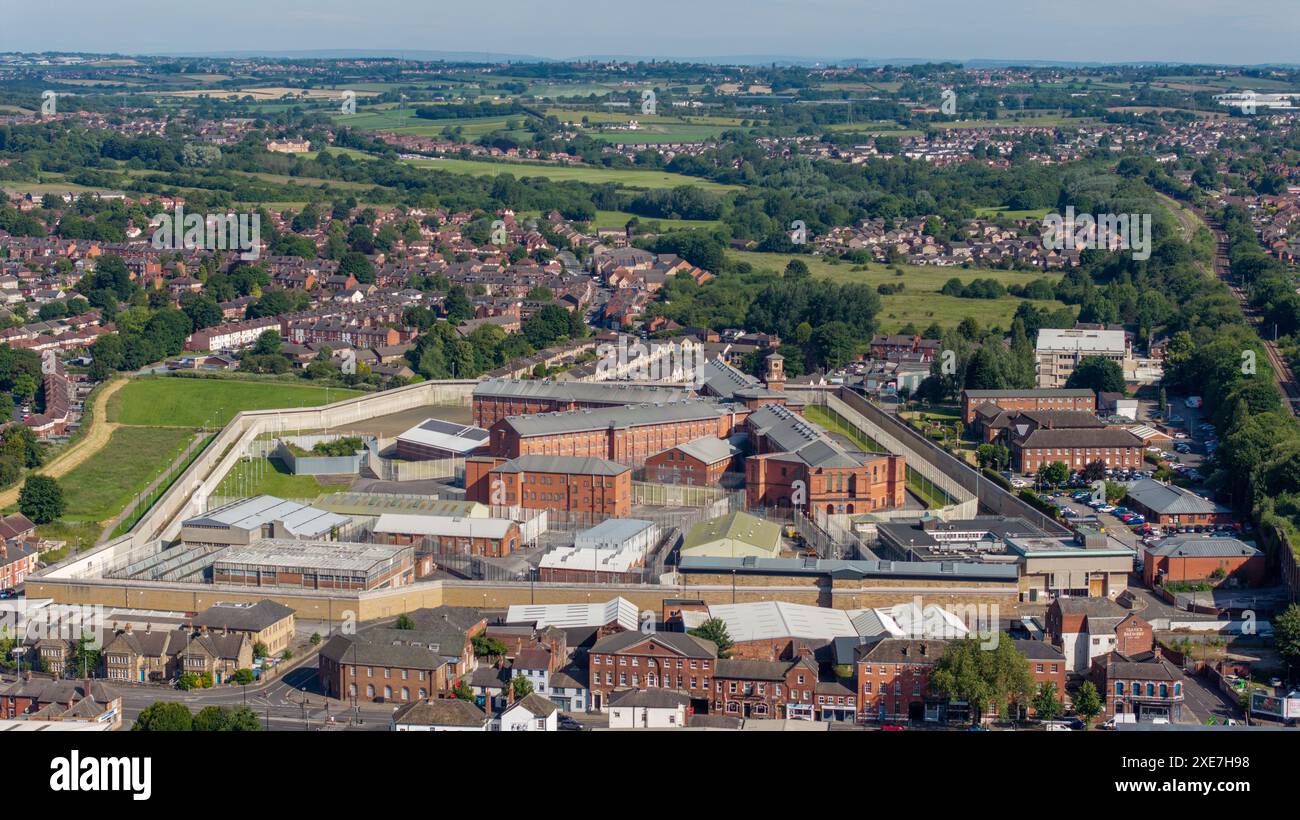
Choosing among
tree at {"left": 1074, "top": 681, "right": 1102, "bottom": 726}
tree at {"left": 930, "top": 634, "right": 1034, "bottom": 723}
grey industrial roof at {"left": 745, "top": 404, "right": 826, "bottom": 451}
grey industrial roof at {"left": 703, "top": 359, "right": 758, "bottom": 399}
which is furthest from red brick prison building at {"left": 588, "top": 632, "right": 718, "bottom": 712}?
grey industrial roof at {"left": 703, "top": 359, "right": 758, "bottom": 399}

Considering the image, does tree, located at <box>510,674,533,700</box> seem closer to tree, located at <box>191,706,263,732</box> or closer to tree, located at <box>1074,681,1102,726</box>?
tree, located at <box>191,706,263,732</box>

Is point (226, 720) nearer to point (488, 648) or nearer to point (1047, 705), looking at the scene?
point (488, 648)

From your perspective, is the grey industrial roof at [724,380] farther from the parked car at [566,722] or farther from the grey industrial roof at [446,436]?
the parked car at [566,722]

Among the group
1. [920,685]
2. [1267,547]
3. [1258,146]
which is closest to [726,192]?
[1258,146]
